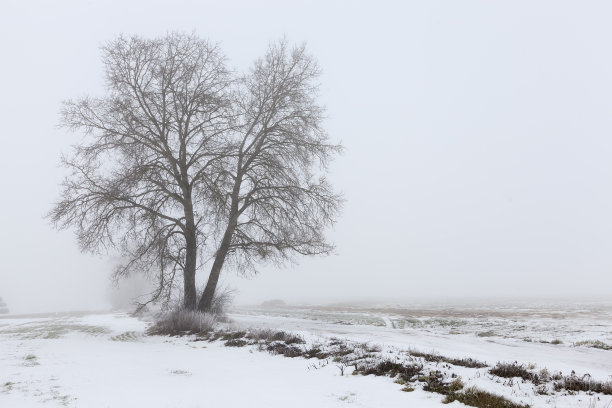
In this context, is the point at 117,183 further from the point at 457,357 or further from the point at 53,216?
the point at 457,357

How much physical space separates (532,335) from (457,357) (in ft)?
23.7

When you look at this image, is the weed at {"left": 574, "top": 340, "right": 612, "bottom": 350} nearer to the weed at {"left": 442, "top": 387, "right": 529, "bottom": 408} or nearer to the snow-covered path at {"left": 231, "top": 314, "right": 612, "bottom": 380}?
the snow-covered path at {"left": 231, "top": 314, "right": 612, "bottom": 380}

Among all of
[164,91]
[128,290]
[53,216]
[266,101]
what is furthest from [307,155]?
[128,290]


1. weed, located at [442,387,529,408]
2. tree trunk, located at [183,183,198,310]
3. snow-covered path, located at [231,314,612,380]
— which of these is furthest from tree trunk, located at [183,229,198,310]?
weed, located at [442,387,529,408]

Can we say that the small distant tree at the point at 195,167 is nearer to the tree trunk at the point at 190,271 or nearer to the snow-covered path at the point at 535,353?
the tree trunk at the point at 190,271

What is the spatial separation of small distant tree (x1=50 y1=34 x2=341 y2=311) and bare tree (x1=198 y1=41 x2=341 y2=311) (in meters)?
0.05

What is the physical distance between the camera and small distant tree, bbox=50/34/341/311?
1480 cm

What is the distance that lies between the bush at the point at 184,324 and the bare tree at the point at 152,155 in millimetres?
1212

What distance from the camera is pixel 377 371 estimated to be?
22.7 feet

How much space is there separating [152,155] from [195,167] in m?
1.78

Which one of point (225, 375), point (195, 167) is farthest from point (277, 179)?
point (225, 375)

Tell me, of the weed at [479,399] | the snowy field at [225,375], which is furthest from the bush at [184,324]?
the weed at [479,399]

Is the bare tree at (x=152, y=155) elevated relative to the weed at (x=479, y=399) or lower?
elevated

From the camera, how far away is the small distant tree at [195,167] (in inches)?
583
